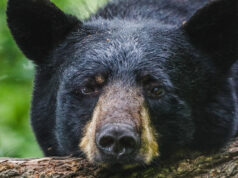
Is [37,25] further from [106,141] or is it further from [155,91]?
[106,141]

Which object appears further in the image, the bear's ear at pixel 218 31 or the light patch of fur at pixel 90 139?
the bear's ear at pixel 218 31

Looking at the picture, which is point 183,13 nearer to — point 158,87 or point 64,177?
point 158,87

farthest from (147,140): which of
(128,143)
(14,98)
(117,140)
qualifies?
(14,98)

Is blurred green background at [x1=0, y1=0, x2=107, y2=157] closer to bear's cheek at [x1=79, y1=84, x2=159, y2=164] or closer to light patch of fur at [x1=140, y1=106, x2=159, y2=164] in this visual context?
bear's cheek at [x1=79, y1=84, x2=159, y2=164]

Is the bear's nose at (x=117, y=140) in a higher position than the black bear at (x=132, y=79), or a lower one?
lower

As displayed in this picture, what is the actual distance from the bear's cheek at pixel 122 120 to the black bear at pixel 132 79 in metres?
0.01

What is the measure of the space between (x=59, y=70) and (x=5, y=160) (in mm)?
1440

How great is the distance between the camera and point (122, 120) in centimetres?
475

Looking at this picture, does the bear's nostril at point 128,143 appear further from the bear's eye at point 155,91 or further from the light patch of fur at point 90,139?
the bear's eye at point 155,91

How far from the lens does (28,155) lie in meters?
8.51

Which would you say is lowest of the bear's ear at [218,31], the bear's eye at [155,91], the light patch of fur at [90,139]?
the light patch of fur at [90,139]

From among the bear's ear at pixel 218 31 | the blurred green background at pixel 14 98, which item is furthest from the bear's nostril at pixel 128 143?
the blurred green background at pixel 14 98

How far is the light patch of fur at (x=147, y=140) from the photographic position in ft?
16.1

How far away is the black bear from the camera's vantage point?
17.0 ft
